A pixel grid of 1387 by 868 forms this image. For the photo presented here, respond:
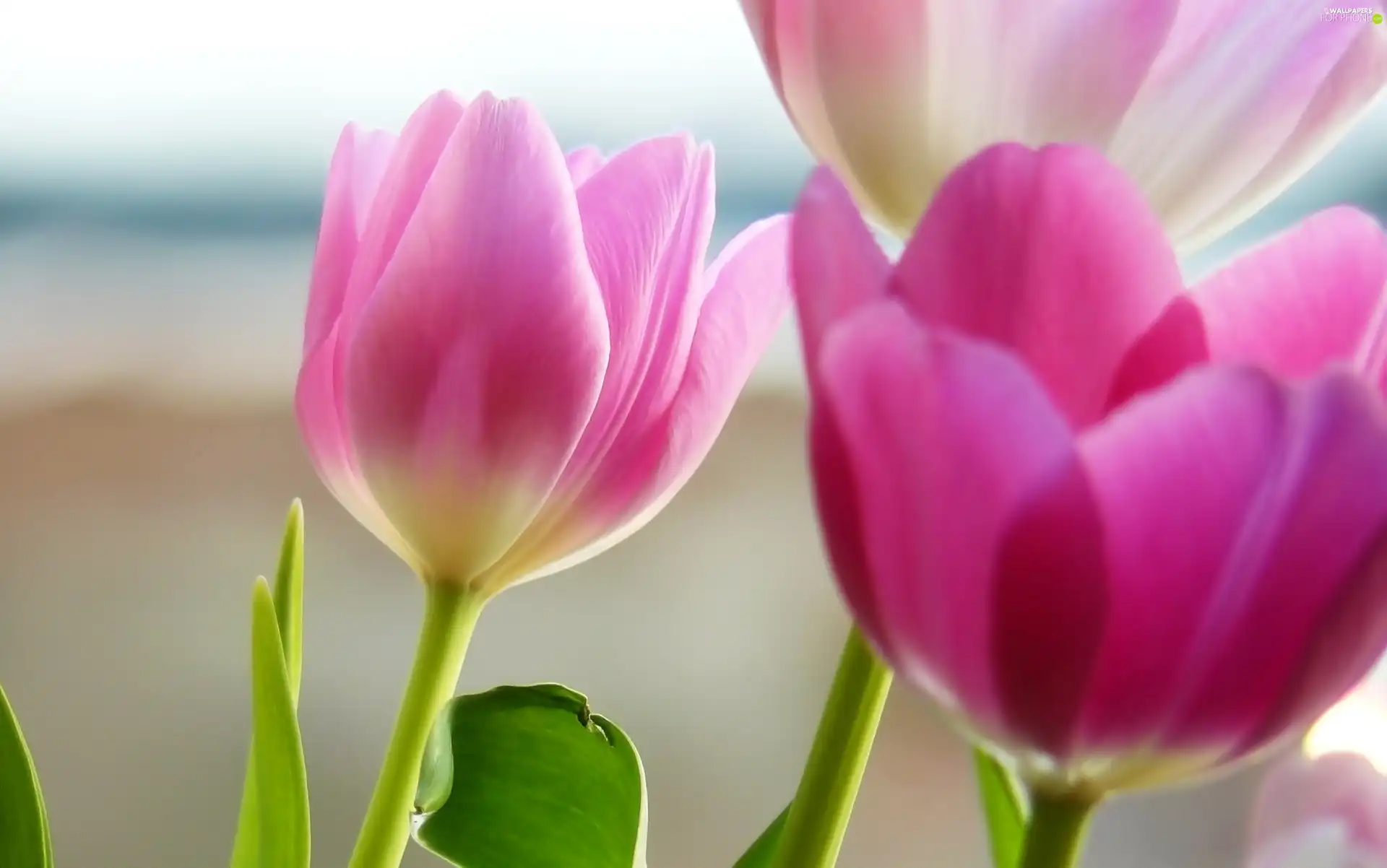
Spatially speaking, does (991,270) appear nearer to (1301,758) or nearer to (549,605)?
(1301,758)

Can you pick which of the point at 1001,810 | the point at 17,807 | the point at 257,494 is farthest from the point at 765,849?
the point at 257,494

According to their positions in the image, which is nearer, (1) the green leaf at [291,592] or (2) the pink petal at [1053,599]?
(2) the pink petal at [1053,599]

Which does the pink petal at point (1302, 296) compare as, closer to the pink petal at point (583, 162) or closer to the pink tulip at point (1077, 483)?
the pink tulip at point (1077, 483)

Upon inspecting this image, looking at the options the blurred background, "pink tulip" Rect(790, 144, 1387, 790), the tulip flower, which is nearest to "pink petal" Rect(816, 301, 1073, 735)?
"pink tulip" Rect(790, 144, 1387, 790)

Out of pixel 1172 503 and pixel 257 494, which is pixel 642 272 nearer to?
pixel 1172 503

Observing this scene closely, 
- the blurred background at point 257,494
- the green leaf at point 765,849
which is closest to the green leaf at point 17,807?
the green leaf at point 765,849

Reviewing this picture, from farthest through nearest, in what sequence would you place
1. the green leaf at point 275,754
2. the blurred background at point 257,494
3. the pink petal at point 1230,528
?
the blurred background at point 257,494 → the green leaf at point 275,754 → the pink petal at point 1230,528
